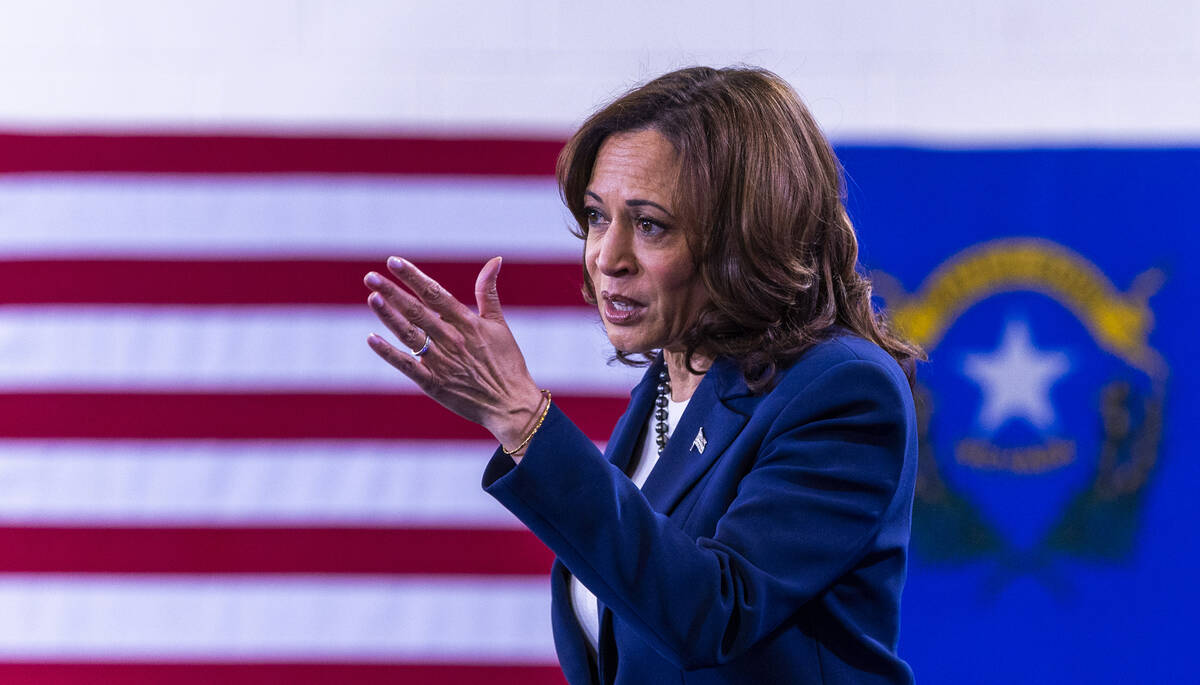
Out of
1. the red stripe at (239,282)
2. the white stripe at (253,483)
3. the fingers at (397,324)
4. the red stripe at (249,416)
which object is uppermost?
the fingers at (397,324)

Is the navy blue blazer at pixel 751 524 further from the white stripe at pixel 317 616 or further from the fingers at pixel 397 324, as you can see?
the white stripe at pixel 317 616

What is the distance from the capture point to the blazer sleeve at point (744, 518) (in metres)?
0.79

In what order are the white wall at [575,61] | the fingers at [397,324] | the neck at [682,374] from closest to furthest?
the fingers at [397,324]
the neck at [682,374]
the white wall at [575,61]

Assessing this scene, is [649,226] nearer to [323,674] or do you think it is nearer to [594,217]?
[594,217]

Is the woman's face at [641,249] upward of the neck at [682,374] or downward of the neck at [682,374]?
upward

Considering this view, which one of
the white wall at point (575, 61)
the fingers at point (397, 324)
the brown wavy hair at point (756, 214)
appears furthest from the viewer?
the white wall at point (575, 61)

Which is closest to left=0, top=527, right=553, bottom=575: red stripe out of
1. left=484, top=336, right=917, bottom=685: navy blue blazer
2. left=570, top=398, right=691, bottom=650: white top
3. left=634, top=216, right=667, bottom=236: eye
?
left=570, top=398, right=691, bottom=650: white top

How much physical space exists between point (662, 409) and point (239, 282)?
3.64 feet

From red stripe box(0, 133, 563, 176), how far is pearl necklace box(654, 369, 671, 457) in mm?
880

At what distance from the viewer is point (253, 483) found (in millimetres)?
1957

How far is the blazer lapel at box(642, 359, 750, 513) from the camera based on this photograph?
37.2 inches

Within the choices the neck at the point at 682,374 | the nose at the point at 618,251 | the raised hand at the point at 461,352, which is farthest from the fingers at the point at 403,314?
the neck at the point at 682,374

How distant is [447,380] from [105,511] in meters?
1.46

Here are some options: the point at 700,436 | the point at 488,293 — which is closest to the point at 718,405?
the point at 700,436
